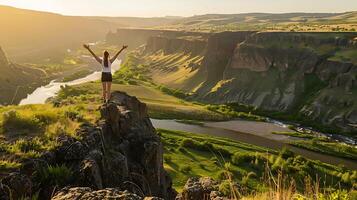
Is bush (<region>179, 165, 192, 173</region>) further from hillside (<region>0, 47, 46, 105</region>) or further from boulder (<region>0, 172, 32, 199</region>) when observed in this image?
hillside (<region>0, 47, 46, 105</region>)

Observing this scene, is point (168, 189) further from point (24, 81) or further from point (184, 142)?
point (24, 81)

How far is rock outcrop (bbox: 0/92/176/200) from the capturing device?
496 inches

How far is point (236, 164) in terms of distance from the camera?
6050cm

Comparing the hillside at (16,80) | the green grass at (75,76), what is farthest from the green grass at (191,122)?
the green grass at (75,76)

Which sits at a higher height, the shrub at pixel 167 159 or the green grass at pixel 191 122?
the shrub at pixel 167 159

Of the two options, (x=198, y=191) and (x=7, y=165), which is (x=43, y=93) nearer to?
(x=7, y=165)

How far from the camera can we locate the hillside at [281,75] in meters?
104

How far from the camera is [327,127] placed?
94750 mm

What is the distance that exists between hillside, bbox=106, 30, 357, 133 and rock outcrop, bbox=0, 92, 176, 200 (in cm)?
7816

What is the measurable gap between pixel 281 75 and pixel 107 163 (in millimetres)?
114062

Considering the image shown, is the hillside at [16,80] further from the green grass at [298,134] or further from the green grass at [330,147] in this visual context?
the green grass at [330,147]

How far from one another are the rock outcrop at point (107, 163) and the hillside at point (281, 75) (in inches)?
3077

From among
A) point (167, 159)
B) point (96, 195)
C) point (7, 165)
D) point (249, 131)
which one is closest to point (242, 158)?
point (167, 159)

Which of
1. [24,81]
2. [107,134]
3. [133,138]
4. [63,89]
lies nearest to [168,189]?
[133,138]
